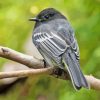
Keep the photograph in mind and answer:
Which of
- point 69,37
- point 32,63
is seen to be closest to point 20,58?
point 32,63

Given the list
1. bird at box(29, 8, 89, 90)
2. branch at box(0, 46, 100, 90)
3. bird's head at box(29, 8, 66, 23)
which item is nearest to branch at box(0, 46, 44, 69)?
branch at box(0, 46, 100, 90)

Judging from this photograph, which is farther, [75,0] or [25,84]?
[25,84]

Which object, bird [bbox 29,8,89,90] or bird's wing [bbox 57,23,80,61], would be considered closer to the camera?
bird [bbox 29,8,89,90]

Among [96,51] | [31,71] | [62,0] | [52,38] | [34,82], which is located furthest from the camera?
[34,82]

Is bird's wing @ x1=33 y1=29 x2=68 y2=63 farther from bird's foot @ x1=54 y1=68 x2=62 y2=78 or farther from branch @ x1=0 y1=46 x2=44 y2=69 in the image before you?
branch @ x1=0 y1=46 x2=44 y2=69

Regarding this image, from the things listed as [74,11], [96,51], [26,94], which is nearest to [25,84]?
[26,94]

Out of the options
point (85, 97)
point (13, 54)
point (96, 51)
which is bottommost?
point (85, 97)

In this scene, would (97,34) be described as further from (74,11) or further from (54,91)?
(54,91)
